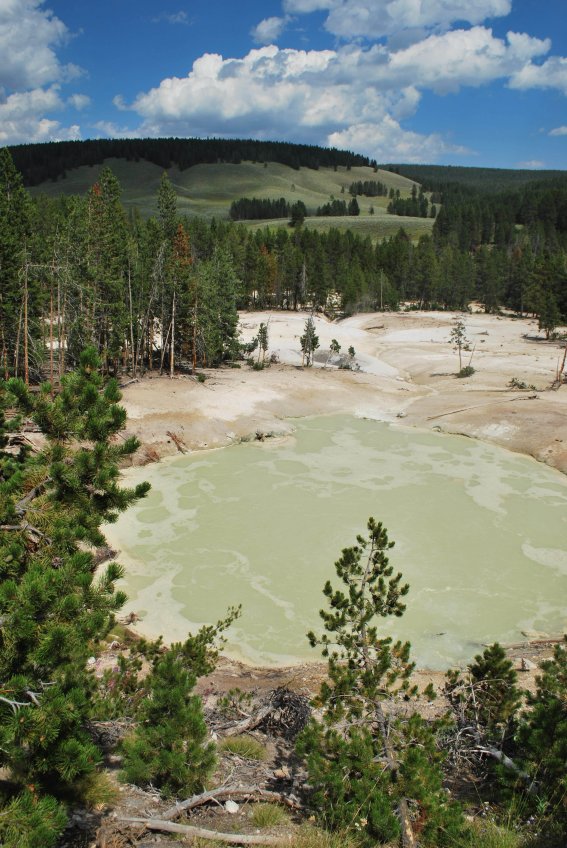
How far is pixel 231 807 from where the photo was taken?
805cm

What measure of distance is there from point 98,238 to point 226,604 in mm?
33227

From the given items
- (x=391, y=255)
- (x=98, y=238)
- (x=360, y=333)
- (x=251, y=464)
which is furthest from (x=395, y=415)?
(x=391, y=255)

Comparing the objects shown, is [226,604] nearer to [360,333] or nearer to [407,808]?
[407,808]

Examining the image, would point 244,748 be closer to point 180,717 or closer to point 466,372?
point 180,717

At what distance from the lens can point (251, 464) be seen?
32969 millimetres

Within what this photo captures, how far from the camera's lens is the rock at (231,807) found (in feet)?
26.3

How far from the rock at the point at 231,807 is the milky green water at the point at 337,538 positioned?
850 centimetres

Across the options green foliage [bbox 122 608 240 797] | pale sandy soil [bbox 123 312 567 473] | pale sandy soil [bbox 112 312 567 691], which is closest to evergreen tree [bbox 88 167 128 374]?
pale sandy soil [bbox 112 312 567 691]

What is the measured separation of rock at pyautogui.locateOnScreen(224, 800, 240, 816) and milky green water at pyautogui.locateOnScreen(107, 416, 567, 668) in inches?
335

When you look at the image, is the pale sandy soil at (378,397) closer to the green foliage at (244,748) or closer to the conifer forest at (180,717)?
the green foliage at (244,748)

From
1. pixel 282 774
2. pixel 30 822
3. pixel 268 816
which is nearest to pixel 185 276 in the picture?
pixel 282 774

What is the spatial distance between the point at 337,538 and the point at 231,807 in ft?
54.7

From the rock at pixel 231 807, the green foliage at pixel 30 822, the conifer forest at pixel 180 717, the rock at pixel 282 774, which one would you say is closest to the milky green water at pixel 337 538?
the conifer forest at pixel 180 717

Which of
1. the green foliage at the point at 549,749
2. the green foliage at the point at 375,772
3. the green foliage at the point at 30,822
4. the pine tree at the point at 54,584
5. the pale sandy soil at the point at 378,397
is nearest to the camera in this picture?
the green foliage at the point at 30,822
